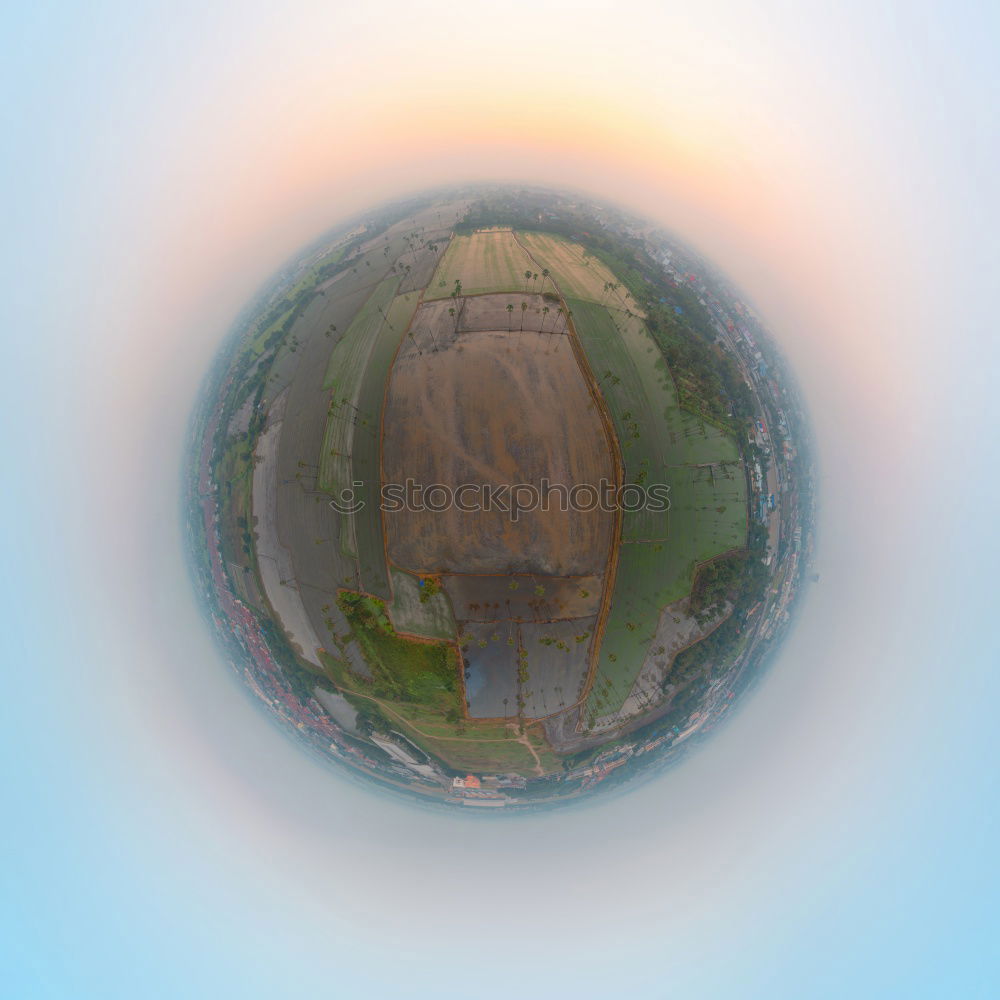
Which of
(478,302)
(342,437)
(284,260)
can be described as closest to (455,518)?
(342,437)

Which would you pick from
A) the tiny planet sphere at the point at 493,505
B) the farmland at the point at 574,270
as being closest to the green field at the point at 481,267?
the tiny planet sphere at the point at 493,505

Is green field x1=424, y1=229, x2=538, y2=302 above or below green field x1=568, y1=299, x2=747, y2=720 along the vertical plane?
Answer: above

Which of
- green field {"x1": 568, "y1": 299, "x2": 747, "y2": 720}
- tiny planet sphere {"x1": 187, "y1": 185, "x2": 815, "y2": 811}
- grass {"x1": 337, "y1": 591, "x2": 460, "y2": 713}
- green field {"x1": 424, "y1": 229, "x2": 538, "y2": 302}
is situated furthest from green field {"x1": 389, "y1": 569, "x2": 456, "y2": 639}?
green field {"x1": 424, "y1": 229, "x2": 538, "y2": 302}

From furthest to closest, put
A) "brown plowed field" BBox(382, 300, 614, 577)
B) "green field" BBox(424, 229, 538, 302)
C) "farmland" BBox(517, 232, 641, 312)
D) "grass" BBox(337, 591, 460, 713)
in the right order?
1. "farmland" BBox(517, 232, 641, 312)
2. "green field" BBox(424, 229, 538, 302)
3. "grass" BBox(337, 591, 460, 713)
4. "brown plowed field" BBox(382, 300, 614, 577)

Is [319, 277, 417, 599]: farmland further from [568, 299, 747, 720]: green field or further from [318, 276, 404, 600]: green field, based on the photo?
[568, 299, 747, 720]: green field

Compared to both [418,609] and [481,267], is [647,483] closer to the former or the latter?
[418,609]

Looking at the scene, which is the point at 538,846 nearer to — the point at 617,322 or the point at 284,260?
the point at 617,322
